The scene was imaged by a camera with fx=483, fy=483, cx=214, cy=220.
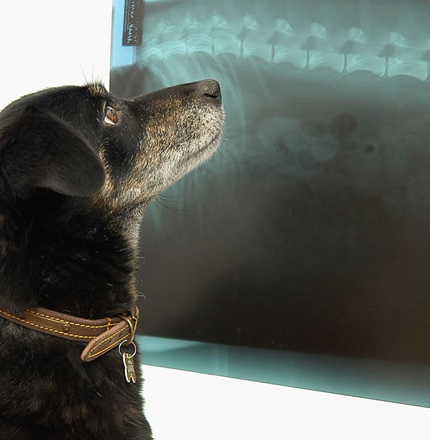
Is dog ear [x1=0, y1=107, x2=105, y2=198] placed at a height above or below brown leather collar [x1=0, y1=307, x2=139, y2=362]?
above

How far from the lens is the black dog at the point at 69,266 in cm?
86

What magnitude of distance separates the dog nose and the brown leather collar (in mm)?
687

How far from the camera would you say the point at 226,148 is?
202cm

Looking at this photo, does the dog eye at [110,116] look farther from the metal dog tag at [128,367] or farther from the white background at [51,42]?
the white background at [51,42]

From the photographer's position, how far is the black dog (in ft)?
2.81

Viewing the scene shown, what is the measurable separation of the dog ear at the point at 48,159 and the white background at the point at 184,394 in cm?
62

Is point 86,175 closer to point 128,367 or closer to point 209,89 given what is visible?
point 128,367

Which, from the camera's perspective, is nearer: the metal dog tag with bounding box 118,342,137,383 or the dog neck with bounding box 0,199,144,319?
the dog neck with bounding box 0,199,144,319

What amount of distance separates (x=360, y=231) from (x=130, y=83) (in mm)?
1253

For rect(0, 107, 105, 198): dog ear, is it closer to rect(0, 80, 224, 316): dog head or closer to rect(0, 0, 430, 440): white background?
rect(0, 80, 224, 316): dog head

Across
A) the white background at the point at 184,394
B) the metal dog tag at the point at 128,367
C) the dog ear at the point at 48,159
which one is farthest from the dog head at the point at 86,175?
the white background at the point at 184,394

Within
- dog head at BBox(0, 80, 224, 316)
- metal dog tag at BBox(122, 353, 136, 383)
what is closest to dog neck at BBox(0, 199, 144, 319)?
dog head at BBox(0, 80, 224, 316)

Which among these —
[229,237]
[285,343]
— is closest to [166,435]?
[285,343]

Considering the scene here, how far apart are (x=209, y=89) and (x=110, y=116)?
307mm
